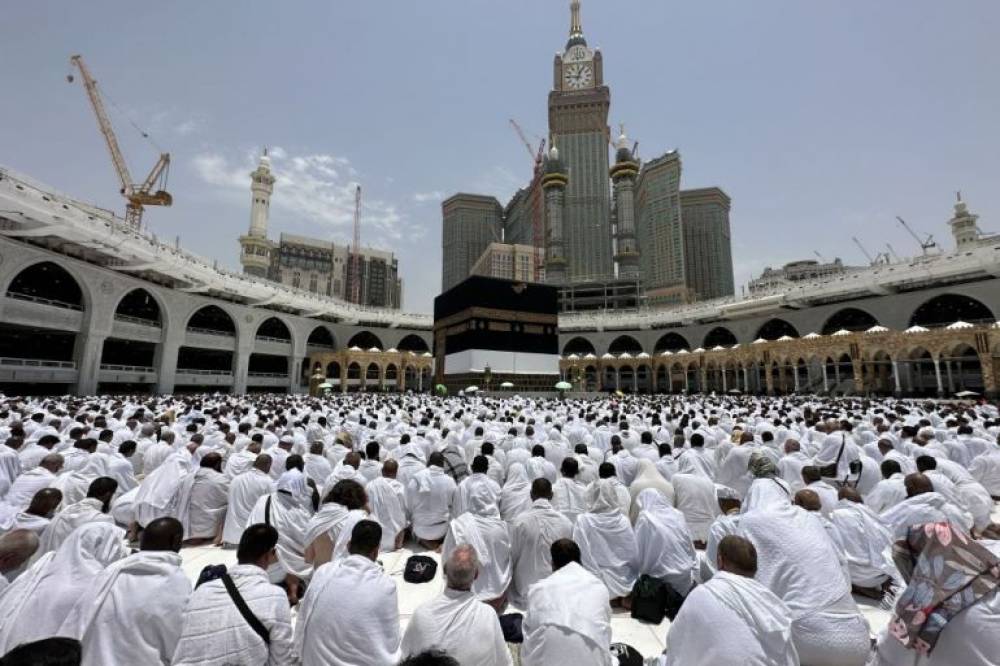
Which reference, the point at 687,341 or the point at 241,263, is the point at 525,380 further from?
the point at 241,263

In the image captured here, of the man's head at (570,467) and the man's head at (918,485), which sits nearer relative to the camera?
the man's head at (918,485)

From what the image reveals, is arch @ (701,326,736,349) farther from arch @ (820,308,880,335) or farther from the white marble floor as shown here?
the white marble floor

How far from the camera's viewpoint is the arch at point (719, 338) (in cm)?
4291

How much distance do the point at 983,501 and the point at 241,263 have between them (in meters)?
71.3

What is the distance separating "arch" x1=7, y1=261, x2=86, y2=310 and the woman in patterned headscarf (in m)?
32.2

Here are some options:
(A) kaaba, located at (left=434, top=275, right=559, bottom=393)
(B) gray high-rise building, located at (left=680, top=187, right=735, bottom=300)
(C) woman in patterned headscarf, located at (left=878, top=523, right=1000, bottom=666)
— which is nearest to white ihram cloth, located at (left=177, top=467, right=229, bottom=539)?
(C) woman in patterned headscarf, located at (left=878, top=523, right=1000, bottom=666)

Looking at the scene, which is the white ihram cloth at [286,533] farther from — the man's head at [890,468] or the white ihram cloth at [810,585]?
the man's head at [890,468]

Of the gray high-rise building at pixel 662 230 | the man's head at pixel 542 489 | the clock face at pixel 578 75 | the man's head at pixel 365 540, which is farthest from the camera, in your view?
the clock face at pixel 578 75

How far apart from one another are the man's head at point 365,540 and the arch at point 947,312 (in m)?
38.2

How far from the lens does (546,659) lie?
7.20ft

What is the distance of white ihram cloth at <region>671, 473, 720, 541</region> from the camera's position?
5055mm

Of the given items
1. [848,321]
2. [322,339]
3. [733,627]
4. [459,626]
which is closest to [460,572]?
[459,626]

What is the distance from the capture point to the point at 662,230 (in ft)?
302

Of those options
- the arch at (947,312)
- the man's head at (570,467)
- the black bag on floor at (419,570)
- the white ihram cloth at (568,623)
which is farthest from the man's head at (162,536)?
the arch at (947,312)
